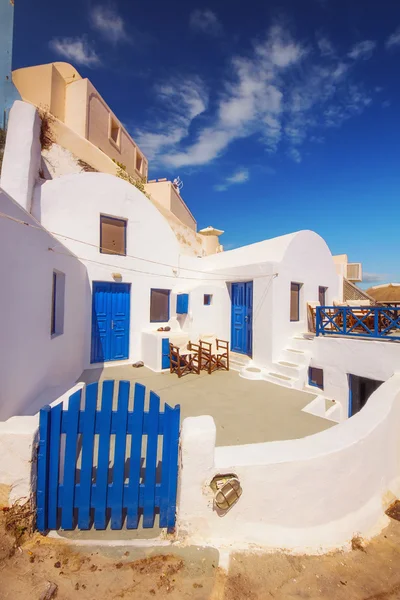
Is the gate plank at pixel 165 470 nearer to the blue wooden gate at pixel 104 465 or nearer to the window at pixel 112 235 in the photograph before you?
the blue wooden gate at pixel 104 465

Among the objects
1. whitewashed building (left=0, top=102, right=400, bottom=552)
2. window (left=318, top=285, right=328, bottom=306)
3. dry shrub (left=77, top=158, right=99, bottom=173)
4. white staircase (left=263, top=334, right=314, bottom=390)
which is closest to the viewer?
whitewashed building (left=0, top=102, right=400, bottom=552)

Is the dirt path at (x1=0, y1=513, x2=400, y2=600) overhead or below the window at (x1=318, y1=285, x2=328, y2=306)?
below

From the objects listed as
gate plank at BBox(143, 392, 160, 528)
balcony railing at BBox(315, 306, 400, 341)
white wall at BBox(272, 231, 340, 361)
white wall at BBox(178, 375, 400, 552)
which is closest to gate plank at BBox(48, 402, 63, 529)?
gate plank at BBox(143, 392, 160, 528)

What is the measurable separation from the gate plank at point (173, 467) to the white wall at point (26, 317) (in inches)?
90.8

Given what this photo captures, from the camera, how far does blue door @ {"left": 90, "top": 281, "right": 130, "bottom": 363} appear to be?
8820mm

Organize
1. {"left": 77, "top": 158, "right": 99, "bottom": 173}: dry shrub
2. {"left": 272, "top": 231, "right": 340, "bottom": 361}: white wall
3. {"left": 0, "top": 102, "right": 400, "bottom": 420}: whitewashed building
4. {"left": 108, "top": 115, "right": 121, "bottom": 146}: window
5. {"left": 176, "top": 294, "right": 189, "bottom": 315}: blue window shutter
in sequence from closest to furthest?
{"left": 0, "top": 102, "right": 400, "bottom": 420}: whitewashed building < {"left": 272, "top": 231, "right": 340, "bottom": 361}: white wall < {"left": 176, "top": 294, "right": 189, "bottom": 315}: blue window shutter < {"left": 77, "top": 158, "right": 99, "bottom": 173}: dry shrub < {"left": 108, "top": 115, "right": 121, "bottom": 146}: window

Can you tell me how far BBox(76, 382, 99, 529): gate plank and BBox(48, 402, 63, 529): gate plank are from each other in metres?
0.21

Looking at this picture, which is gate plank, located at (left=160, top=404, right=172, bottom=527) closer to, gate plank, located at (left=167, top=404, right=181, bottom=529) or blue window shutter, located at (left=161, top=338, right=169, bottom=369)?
gate plank, located at (left=167, top=404, right=181, bottom=529)

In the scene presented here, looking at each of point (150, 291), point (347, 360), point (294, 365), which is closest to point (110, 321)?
point (150, 291)

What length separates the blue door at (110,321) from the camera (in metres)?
8.82

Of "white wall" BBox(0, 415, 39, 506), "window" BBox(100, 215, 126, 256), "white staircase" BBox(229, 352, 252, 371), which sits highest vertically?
"window" BBox(100, 215, 126, 256)

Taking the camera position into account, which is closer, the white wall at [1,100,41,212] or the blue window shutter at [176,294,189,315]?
the white wall at [1,100,41,212]

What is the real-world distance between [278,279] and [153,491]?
717 cm

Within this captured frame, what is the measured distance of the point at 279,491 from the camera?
8.72ft
